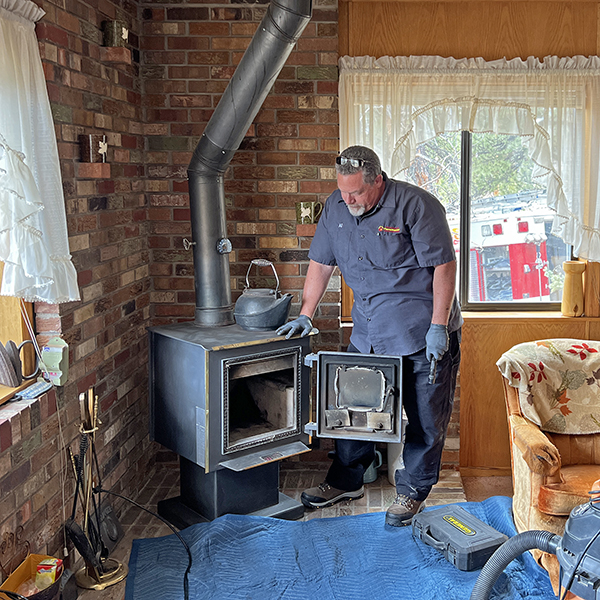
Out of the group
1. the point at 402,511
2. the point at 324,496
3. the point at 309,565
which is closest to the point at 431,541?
the point at 402,511

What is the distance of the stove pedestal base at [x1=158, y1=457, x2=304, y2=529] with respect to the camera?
3027 mm

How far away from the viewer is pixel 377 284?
2984mm

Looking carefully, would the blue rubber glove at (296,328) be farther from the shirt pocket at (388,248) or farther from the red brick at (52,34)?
the red brick at (52,34)

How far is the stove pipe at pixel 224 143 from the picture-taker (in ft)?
9.00

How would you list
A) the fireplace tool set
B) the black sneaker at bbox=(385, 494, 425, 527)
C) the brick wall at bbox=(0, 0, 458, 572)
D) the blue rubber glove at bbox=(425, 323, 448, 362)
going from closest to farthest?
the fireplace tool set
the blue rubber glove at bbox=(425, 323, 448, 362)
the brick wall at bbox=(0, 0, 458, 572)
the black sneaker at bbox=(385, 494, 425, 527)

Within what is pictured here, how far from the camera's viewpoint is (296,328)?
9.93ft

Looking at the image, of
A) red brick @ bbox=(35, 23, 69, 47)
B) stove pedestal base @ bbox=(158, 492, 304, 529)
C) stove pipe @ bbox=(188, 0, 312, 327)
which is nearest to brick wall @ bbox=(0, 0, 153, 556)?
red brick @ bbox=(35, 23, 69, 47)

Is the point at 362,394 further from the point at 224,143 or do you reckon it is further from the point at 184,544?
the point at 224,143

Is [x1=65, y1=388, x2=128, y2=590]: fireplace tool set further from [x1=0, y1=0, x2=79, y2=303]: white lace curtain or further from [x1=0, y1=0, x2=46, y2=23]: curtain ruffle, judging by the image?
[x1=0, y1=0, x2=46, y2=23]: curtain ruffle

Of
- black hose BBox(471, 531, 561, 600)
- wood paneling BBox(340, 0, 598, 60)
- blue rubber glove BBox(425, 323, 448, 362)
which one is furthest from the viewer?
wood paneling BBox(340, 0, 598, 60)

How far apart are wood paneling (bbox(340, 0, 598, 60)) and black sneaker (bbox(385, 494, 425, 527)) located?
2177 mm

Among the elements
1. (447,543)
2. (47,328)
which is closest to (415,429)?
(447,543)

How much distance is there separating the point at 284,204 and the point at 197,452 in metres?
1.33

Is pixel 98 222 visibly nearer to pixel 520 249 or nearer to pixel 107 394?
pixel 107 394
